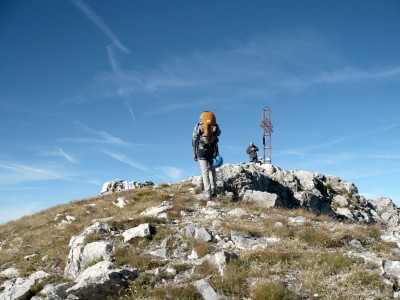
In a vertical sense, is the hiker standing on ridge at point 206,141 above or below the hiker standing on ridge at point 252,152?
below

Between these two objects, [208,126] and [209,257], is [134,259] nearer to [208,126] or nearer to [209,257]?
[209,257]

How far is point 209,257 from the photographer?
950 cm

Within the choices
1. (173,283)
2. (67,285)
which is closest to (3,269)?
(67,285)

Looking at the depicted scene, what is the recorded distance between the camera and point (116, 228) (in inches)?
533

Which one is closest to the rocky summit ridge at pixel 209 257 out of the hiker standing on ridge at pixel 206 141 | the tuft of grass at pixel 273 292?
the tuft of grass at pixel 273 292

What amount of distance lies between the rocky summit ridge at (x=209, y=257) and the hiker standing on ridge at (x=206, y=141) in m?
2.06

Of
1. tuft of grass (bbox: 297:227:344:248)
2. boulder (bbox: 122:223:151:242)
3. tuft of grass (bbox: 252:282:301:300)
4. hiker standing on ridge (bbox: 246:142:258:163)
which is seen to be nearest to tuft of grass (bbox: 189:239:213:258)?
boulder (bbox: 122:223:151:242)

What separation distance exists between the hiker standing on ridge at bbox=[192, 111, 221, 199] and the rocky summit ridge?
2.06 m

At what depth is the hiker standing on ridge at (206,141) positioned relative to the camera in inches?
668

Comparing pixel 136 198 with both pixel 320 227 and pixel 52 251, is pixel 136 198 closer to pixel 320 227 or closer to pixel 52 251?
pixel 52 251

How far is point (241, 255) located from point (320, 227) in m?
4.96

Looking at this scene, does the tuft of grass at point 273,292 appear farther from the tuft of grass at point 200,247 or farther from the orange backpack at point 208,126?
the orange backpack at point 208,126

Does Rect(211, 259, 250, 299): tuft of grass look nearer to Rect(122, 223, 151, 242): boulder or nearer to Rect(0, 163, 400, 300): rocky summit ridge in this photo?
Rect(0, 163, 400, 300): rocky summit ridge

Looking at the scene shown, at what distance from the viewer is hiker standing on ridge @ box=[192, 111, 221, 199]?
17.0m
